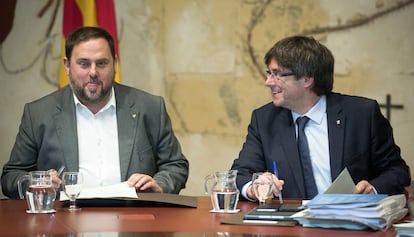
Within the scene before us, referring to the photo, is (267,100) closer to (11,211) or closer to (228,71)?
(228,71)

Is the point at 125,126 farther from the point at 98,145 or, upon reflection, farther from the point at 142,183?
the point at 142,183

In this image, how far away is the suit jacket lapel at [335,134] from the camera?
3127mm

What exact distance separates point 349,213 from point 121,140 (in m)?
1.61

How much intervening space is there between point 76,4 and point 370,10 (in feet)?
6.00

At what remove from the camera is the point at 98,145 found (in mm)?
3428

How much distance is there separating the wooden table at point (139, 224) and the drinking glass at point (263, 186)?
9cm

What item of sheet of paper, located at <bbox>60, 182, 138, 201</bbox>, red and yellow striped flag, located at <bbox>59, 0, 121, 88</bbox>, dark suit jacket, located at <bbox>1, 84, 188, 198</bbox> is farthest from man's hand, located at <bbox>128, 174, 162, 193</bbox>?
red and yellow striped flag, located at <bbox>59, 0, 121, 88</bbox>

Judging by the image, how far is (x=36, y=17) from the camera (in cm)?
472

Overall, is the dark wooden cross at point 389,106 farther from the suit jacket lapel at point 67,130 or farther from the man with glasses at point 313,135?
the suit jacket lapel at point 67,130

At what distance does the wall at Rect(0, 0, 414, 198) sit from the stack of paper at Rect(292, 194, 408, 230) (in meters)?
2.26

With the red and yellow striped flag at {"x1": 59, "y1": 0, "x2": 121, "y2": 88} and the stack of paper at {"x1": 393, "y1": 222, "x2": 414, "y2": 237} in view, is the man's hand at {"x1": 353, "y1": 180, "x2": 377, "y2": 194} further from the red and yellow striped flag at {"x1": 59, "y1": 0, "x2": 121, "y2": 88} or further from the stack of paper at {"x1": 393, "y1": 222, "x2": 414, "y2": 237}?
the red and yellow striped flag at {"x1": 59, "y1": 0, "x2": 121, "y2": 88}

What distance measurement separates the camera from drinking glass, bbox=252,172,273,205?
8.71ft

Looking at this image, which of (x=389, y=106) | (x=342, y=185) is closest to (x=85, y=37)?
(x=342, y=185)

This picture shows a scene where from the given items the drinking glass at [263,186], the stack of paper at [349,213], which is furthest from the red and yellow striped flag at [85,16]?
the stack of paper at [349,213]
